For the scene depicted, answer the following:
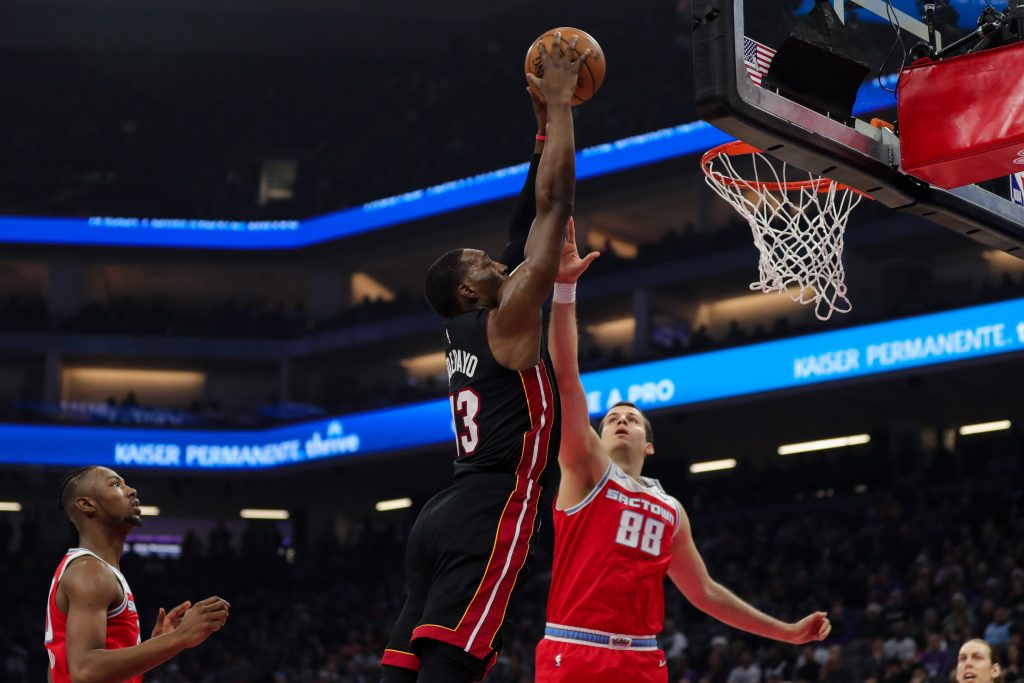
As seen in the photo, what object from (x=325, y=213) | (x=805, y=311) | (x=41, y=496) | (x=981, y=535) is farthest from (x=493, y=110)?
(x=981, y=535)

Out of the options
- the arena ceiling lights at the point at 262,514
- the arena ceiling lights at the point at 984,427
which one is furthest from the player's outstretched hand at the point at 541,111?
the arena ceiling lights at the point at 262,514

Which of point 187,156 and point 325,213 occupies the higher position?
point 187,156

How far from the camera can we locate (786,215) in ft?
22.0

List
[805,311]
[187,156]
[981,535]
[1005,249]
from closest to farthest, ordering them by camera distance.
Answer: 1. [1005,249]
2. [981,535]
3. [805,311]
4. [187,156]

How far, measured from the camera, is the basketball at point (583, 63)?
414cm

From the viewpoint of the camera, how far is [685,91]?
26875 millimetres

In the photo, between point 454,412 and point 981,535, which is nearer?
point 454,412

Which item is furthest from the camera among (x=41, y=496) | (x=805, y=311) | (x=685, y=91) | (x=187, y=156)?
(x=187, y=156)

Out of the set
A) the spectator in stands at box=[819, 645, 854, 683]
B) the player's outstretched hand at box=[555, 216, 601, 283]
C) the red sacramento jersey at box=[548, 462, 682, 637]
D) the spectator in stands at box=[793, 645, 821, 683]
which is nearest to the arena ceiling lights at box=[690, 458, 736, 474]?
the spectator in stands at box=[793, 645, 821, 683]

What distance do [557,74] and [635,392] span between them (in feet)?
62.4

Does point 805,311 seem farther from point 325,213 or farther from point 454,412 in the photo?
point 454,412

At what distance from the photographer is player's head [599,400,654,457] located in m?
5.54

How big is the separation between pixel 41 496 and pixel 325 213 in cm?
969

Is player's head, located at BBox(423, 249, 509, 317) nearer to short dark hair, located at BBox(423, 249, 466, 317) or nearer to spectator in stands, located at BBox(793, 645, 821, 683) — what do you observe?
short dark hair, located at BBox(423, 249, 466, 317)
